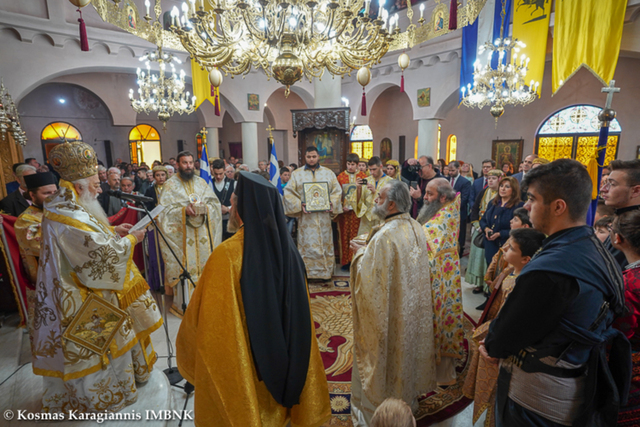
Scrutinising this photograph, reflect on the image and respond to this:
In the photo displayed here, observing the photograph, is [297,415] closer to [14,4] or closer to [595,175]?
[595,175]

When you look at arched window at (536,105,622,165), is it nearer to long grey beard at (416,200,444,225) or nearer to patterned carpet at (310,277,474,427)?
patterned carpet at (310,277,474,427)

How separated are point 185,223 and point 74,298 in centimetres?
233

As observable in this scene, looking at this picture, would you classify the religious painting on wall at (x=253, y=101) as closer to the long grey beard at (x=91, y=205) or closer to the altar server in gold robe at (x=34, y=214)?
the altar server in gold robe at (x=34, y=214)

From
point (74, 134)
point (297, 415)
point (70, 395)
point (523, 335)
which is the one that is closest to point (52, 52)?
point (74, 134)

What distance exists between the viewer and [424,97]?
37.6 feet

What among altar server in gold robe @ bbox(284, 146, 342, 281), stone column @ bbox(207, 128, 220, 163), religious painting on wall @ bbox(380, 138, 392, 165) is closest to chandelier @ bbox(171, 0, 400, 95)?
altar server in gold robe @ bbox(284, 146, 342, 281)

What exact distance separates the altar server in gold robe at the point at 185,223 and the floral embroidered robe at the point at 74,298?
2.08m

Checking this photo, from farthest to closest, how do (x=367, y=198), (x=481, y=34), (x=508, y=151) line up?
(x=508, y=151)
(x=481, y=34)
(x=367, y=198)

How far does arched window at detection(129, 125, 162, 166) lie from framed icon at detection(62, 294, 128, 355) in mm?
16092

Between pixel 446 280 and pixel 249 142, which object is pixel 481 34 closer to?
pixel 249 142

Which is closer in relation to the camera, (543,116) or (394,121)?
(543,116)

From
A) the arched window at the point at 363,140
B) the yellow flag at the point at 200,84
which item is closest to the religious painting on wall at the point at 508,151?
the arched window at the point at 363,140

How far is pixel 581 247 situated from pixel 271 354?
155 centimetres

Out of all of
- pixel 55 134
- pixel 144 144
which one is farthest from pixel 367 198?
pixel 55 134
